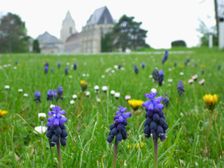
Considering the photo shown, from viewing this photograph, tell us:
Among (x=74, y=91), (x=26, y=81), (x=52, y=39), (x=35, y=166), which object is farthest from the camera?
(x=52, y=39)

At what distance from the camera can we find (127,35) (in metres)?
66.2

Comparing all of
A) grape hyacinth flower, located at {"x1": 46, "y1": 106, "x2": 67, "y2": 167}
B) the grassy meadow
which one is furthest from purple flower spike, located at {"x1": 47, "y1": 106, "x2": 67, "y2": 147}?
the grassy meadow

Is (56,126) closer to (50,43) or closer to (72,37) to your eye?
(72,37)

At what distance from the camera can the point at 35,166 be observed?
154cm

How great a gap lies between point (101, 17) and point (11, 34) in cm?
3621

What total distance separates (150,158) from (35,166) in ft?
1.53

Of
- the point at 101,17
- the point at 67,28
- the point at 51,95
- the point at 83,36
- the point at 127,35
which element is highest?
the point at 101,17

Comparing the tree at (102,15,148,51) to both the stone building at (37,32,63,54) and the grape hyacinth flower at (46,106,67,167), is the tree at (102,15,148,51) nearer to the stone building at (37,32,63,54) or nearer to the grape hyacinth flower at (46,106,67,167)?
the stone building at (37,32,63,54)

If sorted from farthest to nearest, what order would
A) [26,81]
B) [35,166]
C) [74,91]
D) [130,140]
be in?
[26,81]
[74,91]
[130,140]
[35,166]

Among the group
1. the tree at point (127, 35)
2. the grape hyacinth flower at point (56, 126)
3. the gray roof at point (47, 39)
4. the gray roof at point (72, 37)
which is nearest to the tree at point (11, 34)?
the tree at point (127, 35)

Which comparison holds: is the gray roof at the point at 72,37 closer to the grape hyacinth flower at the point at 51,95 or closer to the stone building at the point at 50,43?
the stone building at the point at 50,43

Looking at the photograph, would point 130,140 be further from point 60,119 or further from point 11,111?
point 11,111

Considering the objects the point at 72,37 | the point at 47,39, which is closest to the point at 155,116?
the point at 72,37

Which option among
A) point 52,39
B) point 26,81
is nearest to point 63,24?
point 52,39
